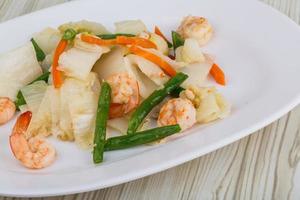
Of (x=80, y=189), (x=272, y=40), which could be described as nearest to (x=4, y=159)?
(x=80, y=189)

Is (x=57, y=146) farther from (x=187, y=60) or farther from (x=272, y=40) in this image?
(x=272, y=40)

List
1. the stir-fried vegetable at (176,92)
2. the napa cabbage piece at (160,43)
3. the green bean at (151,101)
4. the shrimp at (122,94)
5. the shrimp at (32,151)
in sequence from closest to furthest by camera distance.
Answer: the shrimp at (32,151)
the green bean at (151,101)
the shrimp at (122,94)
the stir-fried vegetable at (176,92)
the napa cabbage piece at (160,43)

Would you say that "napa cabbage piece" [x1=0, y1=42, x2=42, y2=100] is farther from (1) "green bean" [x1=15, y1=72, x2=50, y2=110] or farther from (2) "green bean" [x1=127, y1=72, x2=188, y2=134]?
(2) "green bean" [x1=127, y1=72, x2=188, y2=134]

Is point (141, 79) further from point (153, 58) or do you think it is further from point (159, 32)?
point (159, 32)

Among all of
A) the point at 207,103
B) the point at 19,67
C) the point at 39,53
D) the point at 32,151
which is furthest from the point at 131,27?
the point at 32,151

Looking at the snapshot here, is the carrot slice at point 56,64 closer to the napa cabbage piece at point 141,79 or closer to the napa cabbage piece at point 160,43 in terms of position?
the napa cabbage piece at point 141,79

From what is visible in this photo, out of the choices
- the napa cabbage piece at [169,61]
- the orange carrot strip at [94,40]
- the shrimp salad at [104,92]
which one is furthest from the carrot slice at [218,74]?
the orange carrot strip at [94,40]
